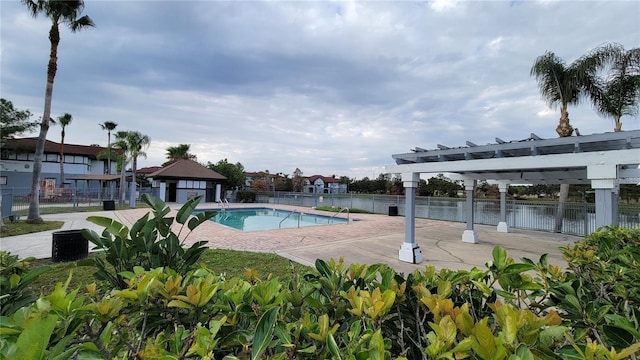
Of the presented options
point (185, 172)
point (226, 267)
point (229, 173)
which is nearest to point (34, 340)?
point (226, 267)

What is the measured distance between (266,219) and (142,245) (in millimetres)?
18425

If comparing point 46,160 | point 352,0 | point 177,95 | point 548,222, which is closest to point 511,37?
point 352,0

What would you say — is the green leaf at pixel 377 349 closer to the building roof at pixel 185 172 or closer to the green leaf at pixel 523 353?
the green leaf at pixel 523 353

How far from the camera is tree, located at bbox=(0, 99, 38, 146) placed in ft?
81.9

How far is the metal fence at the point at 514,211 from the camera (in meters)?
12.1

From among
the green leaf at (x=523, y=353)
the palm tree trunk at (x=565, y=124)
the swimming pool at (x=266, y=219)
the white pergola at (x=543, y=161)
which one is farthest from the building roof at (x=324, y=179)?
the green leaf at (x=523, y=353)

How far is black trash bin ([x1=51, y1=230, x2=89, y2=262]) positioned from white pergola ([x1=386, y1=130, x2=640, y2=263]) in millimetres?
8153

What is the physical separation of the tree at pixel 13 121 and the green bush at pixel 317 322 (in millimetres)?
36488

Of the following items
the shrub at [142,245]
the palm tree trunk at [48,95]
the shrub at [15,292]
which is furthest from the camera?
the palm tree trunk at [48,95]

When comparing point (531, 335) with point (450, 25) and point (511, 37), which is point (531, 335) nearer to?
point (450, 25)

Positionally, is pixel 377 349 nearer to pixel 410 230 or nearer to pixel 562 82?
pixel 410 230

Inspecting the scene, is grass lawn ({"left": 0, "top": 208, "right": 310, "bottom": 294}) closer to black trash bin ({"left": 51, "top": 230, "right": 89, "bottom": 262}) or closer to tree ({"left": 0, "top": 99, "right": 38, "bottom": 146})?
black trash bin ({"left": 51, "top": 230, "right": 89, "bottom": 262})

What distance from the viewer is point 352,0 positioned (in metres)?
6.99

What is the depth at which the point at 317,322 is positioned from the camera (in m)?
1.06
